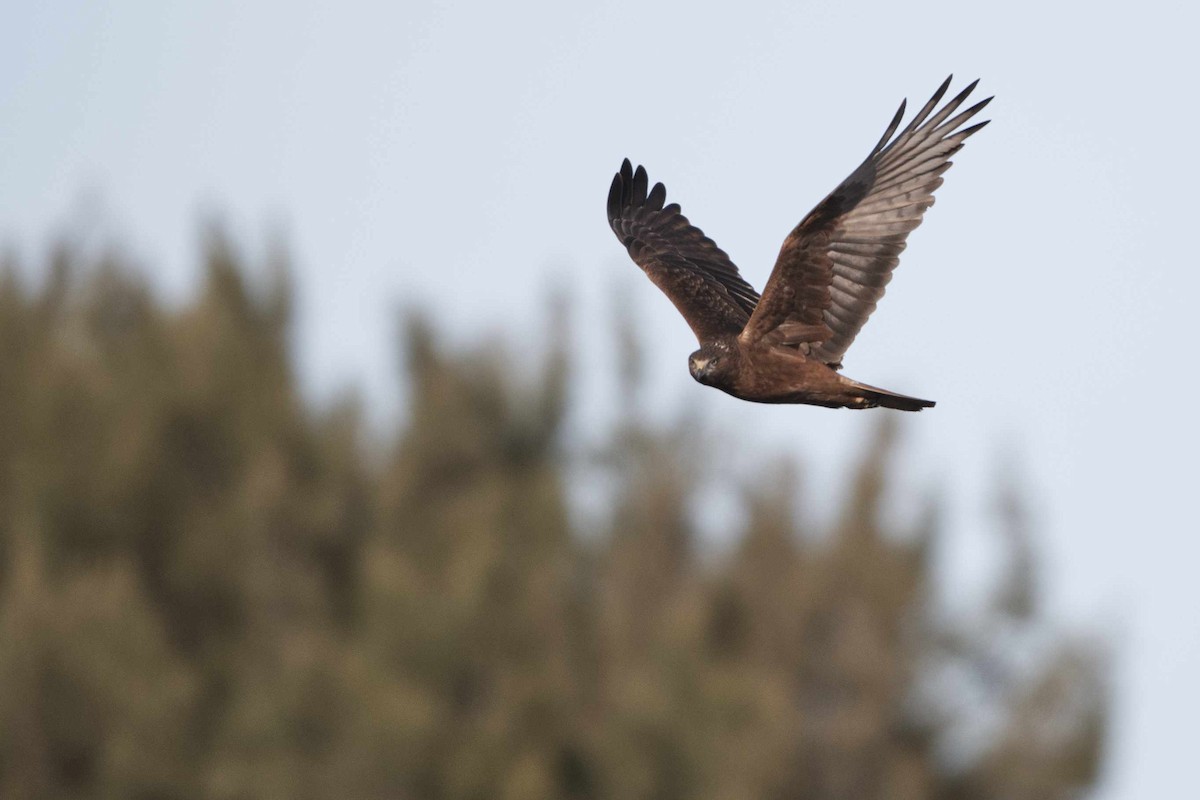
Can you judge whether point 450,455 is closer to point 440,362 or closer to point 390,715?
point 440,362

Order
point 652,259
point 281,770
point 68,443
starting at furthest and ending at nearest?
point 68,443
point 281,770
point 652,259

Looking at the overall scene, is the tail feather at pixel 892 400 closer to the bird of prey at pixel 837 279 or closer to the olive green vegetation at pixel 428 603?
the bird of prey at pixel 837 279

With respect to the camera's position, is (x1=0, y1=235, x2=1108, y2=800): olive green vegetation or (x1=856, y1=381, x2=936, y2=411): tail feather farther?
(x1=0, y1=235, x2=1108, y2=800): olive green vegetation

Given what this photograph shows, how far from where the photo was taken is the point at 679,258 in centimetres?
1016

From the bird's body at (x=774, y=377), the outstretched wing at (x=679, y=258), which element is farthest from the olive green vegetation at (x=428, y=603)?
the bird's body at (x=774, y=377)

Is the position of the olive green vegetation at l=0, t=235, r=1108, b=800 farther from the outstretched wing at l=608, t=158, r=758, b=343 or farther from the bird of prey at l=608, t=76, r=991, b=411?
the bird of prey at l=608, t=76, r=991, b=411

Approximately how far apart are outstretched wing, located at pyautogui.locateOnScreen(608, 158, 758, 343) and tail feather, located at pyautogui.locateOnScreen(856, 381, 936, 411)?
868 mm

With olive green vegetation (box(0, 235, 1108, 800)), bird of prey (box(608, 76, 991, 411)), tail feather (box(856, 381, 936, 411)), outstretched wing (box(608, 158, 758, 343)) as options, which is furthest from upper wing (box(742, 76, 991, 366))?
olive green vegetation (box(0, 235, 1108, 800))

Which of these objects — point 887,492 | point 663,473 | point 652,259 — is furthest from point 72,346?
point 652,259

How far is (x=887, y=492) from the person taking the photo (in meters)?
24.0

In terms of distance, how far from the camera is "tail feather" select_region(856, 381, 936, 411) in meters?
7.47

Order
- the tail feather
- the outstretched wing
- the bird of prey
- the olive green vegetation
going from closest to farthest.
Result: the tail feather
the bird of prey
the outstretched wing
the olive green vegetation

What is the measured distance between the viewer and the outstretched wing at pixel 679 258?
29.4 ft

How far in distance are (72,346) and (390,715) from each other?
8593 millimetres
